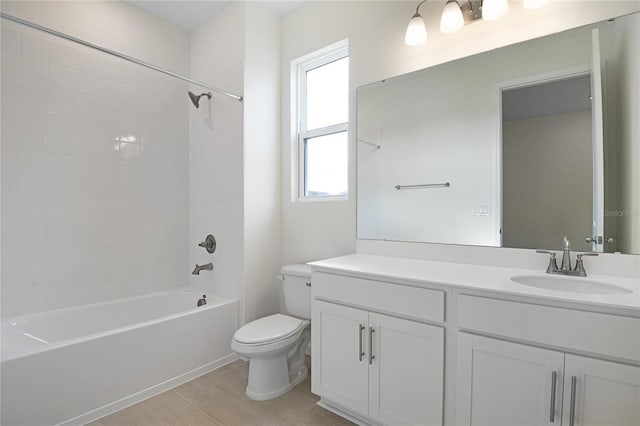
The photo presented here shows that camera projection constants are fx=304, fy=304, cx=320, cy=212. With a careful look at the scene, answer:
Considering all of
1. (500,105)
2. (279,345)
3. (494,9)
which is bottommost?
(279,345)

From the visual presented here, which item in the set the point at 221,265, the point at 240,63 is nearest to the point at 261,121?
the point at 240,63

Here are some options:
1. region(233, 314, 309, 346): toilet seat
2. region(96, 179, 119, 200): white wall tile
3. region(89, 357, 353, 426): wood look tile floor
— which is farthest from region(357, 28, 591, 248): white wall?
region(96, 179, 119, 200): white wall tile

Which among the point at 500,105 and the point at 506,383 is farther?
the point at 500,105

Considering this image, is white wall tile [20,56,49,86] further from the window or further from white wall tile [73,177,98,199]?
the window

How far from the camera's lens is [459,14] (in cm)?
162

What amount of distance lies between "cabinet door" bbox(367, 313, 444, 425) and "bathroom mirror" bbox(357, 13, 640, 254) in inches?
25.2

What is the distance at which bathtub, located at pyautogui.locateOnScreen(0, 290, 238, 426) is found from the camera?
57.6 inches

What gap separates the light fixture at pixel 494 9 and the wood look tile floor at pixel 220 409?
7.28 feet

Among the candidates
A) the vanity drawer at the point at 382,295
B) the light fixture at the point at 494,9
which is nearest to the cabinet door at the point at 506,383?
the vanity drawer at the point at 382,295

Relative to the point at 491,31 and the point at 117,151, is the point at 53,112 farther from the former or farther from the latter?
the point at 491,31

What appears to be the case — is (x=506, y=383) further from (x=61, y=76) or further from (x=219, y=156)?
(x=61, y=76)

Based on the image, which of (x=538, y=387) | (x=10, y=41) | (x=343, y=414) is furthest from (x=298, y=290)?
(x=10, y=41)

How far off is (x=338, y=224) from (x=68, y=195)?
192 cm

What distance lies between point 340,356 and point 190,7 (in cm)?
285
